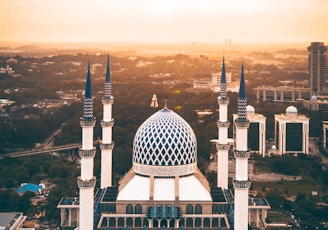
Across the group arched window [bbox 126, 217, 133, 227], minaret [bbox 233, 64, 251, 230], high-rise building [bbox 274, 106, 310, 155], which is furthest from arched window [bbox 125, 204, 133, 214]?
high-rise building [bbox 274, 106, 310, 155]

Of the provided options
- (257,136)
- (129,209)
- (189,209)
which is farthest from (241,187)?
(257,136)

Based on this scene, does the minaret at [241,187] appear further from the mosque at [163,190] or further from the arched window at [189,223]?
the arched window at [189,223]

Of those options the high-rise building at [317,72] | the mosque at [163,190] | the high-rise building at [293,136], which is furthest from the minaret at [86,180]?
the high-rise building at [317,72]

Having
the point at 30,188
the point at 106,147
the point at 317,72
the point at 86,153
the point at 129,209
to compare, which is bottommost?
the point at 30,188

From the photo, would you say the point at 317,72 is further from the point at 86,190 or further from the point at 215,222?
the point at 86,190

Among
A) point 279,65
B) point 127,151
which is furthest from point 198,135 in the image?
point 279,65

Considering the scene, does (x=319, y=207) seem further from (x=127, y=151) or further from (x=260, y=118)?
(x=260, y=118)

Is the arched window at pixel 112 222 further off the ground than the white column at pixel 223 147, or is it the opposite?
the white column at pixel 223 147
